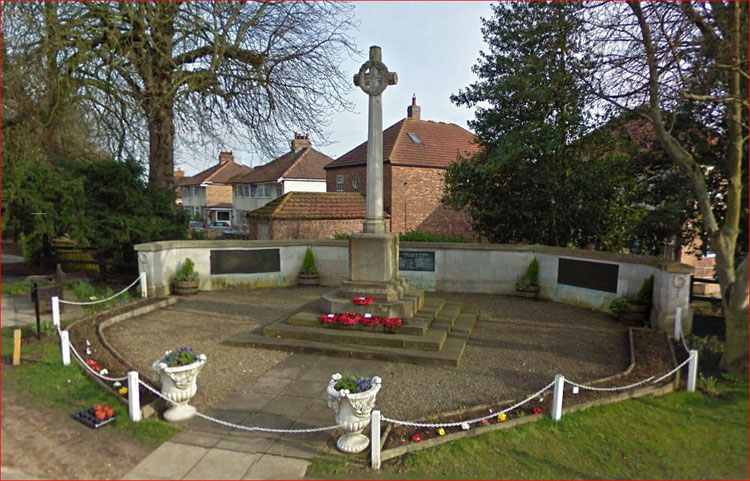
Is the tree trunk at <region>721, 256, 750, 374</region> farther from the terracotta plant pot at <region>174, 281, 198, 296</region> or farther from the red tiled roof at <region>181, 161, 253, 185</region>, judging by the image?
the red tiled roof at <region>181, 161, 253, 185</region>

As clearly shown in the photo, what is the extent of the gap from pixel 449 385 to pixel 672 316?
5470 millimetres

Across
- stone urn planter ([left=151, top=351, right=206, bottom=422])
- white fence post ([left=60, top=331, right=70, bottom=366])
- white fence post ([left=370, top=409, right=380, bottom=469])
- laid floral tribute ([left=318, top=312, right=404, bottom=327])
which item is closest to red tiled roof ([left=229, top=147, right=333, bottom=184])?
laid floral tribute ([left=318, top=312, right=404, bottom=327])

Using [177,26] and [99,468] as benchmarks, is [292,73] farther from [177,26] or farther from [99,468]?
[99,468]

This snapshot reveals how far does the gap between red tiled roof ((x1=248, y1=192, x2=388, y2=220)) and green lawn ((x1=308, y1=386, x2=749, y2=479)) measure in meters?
15.1

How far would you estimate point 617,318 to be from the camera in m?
10.8

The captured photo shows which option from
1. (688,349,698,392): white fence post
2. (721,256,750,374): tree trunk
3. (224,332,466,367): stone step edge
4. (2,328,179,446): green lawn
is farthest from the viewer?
(224,332,466,367): stone step edge

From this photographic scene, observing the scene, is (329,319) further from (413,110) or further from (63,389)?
(413,110)

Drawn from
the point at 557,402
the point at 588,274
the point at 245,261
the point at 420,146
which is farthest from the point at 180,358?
the point at 420,146

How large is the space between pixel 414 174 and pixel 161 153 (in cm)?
1548

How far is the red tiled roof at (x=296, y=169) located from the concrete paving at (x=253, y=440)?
34.6 metres

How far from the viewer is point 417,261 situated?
14227 millimetres

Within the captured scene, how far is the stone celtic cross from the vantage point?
9820 millimetres

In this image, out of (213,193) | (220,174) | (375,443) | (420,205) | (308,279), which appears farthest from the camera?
(213,193)

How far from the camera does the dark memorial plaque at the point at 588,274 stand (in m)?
11.5
